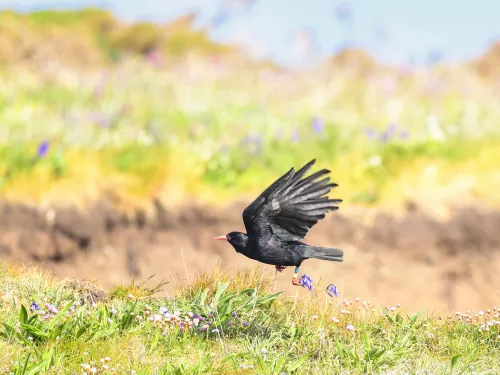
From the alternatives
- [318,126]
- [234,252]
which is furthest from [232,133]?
[234,252]

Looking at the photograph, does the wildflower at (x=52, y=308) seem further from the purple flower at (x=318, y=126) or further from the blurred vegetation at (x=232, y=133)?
the purple flower at (x=318, y=126)

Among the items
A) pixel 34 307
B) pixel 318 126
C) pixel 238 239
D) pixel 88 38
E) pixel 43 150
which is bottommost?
pixel 34 307

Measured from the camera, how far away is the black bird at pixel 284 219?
12.5 ft

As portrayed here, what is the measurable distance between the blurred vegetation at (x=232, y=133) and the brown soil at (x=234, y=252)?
21 cm

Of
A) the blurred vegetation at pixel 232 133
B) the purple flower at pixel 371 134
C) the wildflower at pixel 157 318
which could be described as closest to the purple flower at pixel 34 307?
the wildflower at pixel 157 318

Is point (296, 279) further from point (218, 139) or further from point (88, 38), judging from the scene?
point (88, 38)

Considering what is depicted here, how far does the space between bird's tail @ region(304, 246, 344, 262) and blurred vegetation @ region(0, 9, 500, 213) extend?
381 centimetres

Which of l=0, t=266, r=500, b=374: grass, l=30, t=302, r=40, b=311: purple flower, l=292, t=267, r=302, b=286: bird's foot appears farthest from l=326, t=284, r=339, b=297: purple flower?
l=30, t=302, r=40, b=311: purple flower

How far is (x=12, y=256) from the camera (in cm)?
719

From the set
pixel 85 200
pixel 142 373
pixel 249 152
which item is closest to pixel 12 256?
pixel 85 200

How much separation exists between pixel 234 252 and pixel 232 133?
2.01 meters

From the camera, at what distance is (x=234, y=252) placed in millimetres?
7543

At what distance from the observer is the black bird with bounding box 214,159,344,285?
381 centimetres

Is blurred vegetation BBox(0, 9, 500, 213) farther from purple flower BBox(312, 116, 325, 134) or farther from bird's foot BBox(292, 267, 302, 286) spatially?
bird's foot BBox(292, 267, 302, 286)
